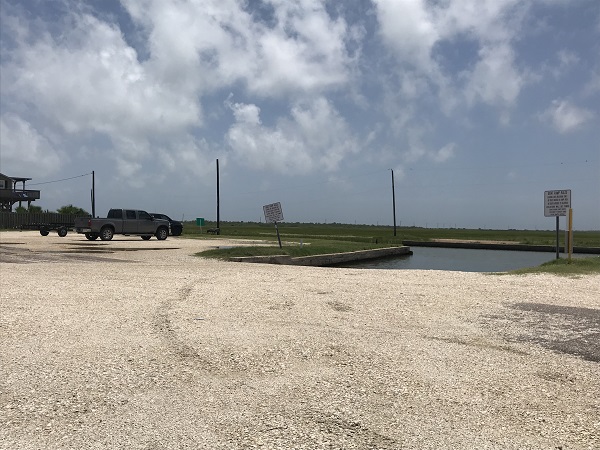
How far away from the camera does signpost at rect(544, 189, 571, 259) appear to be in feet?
60.3

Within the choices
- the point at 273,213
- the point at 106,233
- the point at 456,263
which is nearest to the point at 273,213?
the point at 273,213

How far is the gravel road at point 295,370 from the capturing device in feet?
12.8

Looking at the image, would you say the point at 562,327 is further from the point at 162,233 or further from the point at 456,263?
the point at 162,233

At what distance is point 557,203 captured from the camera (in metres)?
18.7

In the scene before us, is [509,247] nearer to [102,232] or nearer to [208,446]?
[102,232]

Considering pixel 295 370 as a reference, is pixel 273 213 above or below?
above

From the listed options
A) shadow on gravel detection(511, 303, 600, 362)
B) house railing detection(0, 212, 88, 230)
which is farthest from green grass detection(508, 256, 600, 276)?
house railing detection(0, 212, 88, 230)

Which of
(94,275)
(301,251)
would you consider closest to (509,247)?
(301,251)

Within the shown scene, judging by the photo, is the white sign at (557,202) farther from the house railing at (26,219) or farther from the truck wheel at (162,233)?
the house railing at (26,219)

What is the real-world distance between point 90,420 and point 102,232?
2825 cm

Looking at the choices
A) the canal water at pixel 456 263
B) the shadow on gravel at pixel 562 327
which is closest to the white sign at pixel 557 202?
the canal water at pixel 456 263

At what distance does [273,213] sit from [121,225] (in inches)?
443

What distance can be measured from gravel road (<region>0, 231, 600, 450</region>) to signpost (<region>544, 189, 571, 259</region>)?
8.96m

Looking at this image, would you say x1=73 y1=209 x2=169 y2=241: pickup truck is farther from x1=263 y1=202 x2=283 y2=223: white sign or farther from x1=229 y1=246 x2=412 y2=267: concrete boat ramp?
x1=229 y1=246 x2=412 y2=267: concrete boat ramp
